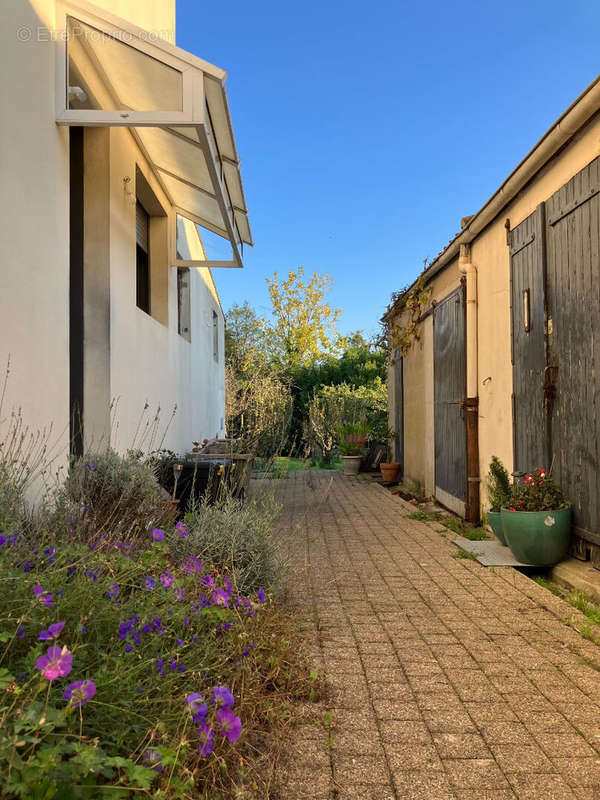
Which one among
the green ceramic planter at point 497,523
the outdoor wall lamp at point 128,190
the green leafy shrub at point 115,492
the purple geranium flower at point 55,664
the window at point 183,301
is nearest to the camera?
the purple geranium flower at point 55,664

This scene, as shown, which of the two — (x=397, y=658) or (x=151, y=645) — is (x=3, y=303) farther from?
(x=397, y=658)

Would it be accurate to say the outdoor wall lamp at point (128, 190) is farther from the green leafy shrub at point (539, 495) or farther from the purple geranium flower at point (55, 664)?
the purple geranium flower at point (55, 664)

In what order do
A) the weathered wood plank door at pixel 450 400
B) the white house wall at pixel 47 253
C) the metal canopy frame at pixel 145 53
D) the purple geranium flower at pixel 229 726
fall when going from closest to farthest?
the purple geranium flower at pixel 229 726 → the white house wall at pixel 47 253 → the metal canopy frame at pixel 145 53 → the weathered wood plank door at pixel 450 400

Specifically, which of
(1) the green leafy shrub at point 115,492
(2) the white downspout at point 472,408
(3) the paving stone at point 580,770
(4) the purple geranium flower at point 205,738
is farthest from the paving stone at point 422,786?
(2) the white downspout at point 472,408

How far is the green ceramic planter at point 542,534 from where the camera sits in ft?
13.4

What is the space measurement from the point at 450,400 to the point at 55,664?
21.6 feet

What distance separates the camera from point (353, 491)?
10.1 m

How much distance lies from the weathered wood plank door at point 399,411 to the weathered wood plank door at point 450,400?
2899 millimetres

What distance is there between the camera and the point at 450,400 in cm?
728

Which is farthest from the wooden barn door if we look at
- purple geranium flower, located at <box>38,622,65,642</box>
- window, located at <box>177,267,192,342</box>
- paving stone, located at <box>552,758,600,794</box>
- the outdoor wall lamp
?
window, located at <box>177,267,192,342</box>

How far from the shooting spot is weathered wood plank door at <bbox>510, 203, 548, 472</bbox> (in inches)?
180

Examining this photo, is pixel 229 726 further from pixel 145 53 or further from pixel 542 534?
pixel 145 53

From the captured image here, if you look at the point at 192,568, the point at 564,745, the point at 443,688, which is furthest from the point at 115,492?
the point at 564,745

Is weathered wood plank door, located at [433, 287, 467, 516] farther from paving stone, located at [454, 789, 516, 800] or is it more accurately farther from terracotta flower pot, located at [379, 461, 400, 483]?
paving stone, located at [454, 789, 516, 800]
